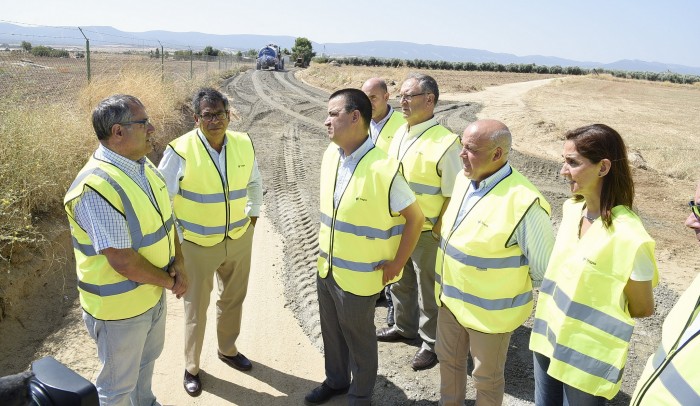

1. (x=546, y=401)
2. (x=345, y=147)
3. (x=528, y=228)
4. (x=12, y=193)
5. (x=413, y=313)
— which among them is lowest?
(x=413, y=313)

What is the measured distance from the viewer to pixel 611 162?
220 cm

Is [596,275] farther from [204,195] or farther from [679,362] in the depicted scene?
[204,195]

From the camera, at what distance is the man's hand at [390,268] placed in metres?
2.97

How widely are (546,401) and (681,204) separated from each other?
25.0 feet

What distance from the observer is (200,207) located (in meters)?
3.35

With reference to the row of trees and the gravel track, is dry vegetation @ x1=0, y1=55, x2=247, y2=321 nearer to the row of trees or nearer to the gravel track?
the gravel track

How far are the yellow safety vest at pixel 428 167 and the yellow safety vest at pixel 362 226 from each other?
0.75 m

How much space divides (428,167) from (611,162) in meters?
1.58

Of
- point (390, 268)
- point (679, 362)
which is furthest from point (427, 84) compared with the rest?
point (679, 362)

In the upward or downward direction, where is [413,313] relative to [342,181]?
downward

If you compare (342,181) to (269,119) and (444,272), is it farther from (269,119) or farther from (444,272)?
(269,119)

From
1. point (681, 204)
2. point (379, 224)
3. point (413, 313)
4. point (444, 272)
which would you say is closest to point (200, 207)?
point (379, 224)

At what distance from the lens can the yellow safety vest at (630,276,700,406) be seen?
4.93ft

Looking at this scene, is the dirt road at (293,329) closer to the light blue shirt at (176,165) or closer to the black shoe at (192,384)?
the black shoe at (192,384)
